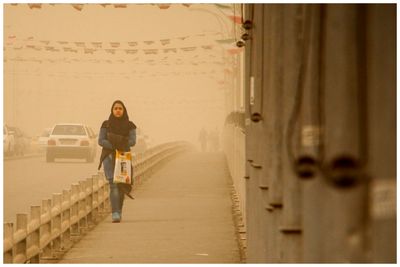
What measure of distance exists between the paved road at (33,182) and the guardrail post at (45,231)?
15.1 ft

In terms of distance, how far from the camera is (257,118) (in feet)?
21.0

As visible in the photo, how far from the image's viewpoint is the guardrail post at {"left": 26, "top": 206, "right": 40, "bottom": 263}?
29.7 ft

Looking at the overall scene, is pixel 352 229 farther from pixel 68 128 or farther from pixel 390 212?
pixel 68 128

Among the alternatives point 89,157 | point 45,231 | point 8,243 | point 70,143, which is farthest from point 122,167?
point 89,157

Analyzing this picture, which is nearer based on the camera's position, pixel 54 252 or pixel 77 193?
pixel 54 252

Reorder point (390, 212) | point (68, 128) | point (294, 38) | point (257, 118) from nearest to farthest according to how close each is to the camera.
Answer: point (390, 212) → point (294, 38) → point (257, 118) → point (68, 128)

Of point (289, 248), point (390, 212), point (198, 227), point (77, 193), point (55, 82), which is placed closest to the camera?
point (390, 212)

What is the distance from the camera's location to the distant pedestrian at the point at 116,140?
42.3 feet

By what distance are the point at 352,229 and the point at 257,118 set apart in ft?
8.43

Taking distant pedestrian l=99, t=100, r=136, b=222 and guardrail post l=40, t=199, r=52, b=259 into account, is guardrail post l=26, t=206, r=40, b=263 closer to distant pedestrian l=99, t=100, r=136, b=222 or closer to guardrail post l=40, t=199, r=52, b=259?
guardrail post l=40, t=199, r=52, b=259

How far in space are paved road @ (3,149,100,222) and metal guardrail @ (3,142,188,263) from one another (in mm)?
1420

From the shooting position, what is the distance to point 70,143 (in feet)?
125

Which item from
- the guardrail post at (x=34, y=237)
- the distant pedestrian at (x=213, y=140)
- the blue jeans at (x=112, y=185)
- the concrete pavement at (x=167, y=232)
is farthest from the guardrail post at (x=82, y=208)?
the distant pedestrian at (x=213, y=140)

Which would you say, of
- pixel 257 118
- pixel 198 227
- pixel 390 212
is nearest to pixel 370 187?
pixel 390 212
